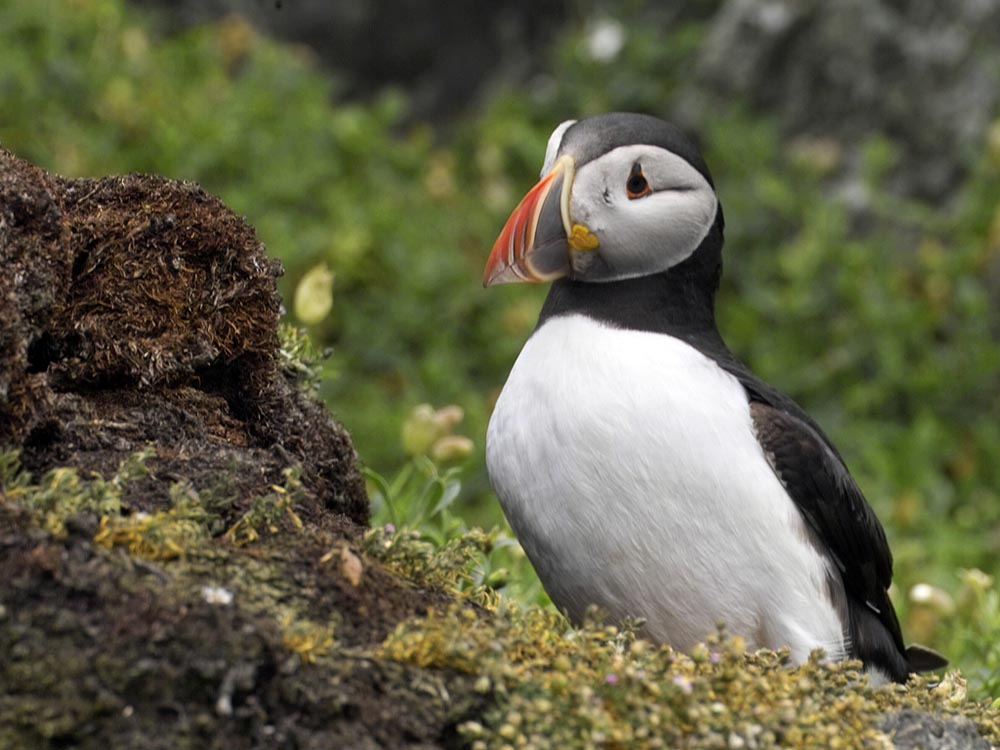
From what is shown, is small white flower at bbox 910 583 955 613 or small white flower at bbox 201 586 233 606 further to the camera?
small white flower at bbox 910 583 955 613

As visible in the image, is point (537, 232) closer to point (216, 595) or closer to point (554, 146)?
point (554, 146)

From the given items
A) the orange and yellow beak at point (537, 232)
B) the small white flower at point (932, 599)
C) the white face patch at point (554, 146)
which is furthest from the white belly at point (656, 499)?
the small white flower at point (932, 599)

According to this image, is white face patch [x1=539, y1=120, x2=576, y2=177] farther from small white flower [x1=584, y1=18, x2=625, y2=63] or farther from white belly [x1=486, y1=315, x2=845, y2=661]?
small white flower [x1=584, y1=18, x2=625, y2=63]

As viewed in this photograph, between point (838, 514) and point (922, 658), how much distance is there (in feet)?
2.31

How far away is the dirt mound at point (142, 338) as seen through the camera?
9.43 feet

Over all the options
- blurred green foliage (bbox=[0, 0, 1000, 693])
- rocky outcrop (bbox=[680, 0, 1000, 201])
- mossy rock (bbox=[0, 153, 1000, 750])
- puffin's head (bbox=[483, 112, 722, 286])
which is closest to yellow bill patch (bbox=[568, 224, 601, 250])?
puffin's head (bbox=[483, 112, 722, 286])

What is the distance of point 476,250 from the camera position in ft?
28.3

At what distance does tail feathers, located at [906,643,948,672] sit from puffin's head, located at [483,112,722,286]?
1304 millimetres

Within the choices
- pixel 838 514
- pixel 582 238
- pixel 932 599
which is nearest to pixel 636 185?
pixel 582 238

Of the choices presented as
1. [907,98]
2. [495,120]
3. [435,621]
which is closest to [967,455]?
[907,98]

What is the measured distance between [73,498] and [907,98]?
7.16 metres

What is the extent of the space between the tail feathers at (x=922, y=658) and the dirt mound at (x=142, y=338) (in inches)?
68.4

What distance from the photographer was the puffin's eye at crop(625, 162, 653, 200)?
12.1 feet

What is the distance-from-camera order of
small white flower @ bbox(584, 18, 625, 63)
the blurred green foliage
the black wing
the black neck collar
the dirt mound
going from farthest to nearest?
1. small white flower @ bbox(584, 18, 625, 63)
2. the blurred green foliage
3. the black neck collar
4. the black wing
5. the dirt mound
